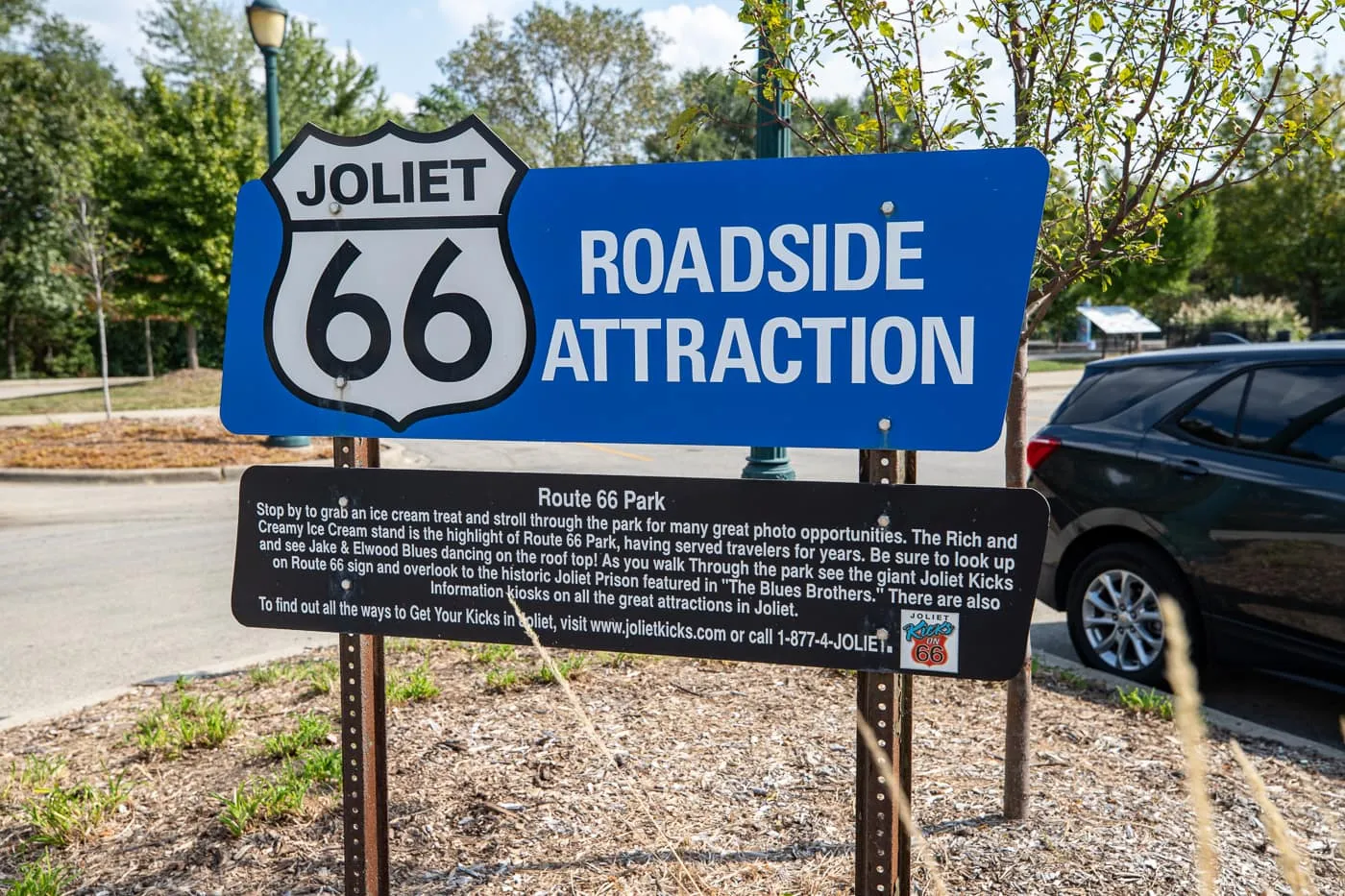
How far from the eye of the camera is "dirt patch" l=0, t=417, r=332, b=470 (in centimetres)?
1197

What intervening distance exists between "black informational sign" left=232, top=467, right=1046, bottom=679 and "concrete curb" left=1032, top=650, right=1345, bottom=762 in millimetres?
2535

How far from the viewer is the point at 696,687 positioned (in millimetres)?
4129

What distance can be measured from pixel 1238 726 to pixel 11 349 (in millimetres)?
36481

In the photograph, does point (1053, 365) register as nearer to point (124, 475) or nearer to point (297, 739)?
point (124, 475)

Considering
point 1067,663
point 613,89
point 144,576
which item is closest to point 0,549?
point 144,576

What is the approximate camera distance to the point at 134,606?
6129mm

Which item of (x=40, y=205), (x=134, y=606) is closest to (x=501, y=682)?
(x=134, y=606)

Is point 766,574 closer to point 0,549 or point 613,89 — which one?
point 0,549

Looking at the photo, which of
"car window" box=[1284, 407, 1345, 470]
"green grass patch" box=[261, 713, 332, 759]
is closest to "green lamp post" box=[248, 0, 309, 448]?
"green grass patch" box=[261, 713, 332, 759]

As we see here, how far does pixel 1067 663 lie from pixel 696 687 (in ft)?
5.95

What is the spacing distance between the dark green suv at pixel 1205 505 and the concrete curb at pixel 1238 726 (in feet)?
1.14

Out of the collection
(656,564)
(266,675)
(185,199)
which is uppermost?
(185,199)

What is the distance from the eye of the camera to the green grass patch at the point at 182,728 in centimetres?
364

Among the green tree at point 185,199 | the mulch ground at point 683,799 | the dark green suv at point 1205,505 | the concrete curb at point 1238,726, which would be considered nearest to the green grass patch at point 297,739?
the mulch ground at point 683,799
